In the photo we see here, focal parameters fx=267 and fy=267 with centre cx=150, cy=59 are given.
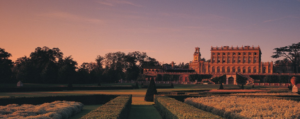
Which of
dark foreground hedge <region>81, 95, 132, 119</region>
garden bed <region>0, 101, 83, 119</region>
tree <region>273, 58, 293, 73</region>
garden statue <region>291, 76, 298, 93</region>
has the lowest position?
garden bed <region>0, 101, 83, 119</region>

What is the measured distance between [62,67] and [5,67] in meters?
12.1

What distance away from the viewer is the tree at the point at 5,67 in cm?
5841

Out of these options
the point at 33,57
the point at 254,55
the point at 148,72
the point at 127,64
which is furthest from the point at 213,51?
the point at 33,57

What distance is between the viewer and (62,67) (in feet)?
209

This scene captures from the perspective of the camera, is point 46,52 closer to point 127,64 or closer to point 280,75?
point 127,64

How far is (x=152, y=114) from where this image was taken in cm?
1820

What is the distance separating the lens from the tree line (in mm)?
62981

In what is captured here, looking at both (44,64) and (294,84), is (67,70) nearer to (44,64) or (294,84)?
(44,64)

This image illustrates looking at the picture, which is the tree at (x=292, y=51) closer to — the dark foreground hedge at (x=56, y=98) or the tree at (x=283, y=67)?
the tree at (x=283, y=67)

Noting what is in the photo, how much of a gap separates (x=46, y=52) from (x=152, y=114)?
76.9m

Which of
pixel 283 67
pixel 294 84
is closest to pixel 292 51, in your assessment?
pixel 283 67

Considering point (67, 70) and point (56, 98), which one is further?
point (67, 70)

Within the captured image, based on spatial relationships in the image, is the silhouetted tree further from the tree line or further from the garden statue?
the garden statue

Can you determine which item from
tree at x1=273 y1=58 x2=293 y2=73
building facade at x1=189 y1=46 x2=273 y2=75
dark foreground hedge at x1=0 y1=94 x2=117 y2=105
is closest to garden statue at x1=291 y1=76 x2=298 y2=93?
dark foreground hedge at x1=0 y1=94 x2=117 y2=105
